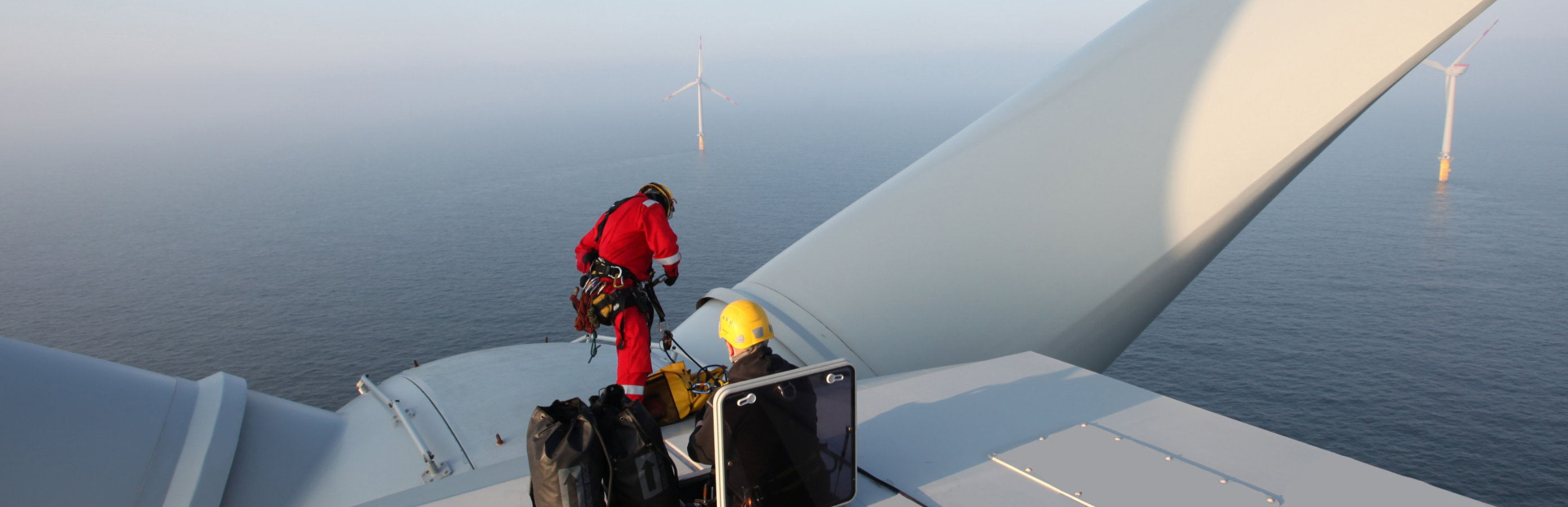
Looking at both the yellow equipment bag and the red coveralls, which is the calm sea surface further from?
the yellow equipment bag

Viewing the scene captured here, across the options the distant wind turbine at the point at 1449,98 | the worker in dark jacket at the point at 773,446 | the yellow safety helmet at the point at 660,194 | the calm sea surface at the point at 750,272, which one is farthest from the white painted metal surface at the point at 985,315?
the distant wind turbine at the point at 1449,98

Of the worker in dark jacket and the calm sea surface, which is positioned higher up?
the worker in dark jacket

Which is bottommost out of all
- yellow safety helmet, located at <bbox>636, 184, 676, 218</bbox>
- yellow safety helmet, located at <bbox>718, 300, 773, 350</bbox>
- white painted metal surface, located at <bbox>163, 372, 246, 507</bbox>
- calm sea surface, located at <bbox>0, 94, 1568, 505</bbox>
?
calm sea surface, located at <bbox>0, 94, 1568, 505</bbox>

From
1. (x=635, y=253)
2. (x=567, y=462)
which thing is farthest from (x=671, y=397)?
(x=567, y=462)

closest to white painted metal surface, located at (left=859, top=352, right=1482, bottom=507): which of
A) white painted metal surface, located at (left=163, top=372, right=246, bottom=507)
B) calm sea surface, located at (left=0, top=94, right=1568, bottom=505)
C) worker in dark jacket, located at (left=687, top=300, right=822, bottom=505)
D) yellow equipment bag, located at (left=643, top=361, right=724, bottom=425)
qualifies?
worker in dark jacket, located at (left=687, top=300, right=822, bottom=505)

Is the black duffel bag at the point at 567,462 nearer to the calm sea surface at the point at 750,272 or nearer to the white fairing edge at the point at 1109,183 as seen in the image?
the white fairing edge at the point at 1109,183

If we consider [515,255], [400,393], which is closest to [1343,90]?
[400,393]

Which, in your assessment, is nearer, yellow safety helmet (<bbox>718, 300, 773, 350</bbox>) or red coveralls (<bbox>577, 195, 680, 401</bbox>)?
yellow safety helmet (<bbox>718, 300, 773, 350</bbox>)
